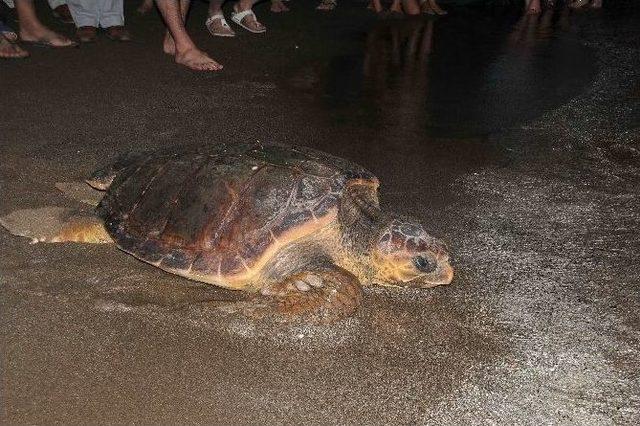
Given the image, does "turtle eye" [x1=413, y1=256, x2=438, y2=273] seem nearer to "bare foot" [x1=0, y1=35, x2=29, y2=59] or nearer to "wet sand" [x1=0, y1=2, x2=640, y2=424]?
"wet sand" [x1=0, y1=2, x2=640, y2=424]

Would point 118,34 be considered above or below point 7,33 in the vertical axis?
below

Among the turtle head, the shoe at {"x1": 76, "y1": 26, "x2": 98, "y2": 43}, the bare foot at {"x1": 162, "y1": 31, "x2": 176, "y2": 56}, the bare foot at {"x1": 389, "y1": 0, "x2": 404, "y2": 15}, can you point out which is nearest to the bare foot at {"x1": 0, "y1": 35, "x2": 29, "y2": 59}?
the shoe at {"x1": 76, "y1": 26, "x2": 98, "y2": 43}

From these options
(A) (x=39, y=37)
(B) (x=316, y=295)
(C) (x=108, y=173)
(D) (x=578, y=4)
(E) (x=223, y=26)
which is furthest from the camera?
(D) (x=578, y=4)

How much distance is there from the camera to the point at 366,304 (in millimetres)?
2186

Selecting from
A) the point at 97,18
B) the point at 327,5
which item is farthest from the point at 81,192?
the point at 327,5

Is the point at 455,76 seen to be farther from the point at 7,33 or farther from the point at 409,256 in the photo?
the point at 7,33

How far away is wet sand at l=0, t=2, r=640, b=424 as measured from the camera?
1741 millimetres

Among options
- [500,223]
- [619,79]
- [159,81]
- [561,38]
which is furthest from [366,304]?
[561,38]

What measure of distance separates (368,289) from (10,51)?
391 cm

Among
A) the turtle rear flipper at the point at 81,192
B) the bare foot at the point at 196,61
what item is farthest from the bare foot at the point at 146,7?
the turtle rear flipper at the point at 81,192

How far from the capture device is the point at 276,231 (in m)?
2.14

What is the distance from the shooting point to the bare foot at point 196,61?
479cm

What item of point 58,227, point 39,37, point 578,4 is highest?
point 39,37

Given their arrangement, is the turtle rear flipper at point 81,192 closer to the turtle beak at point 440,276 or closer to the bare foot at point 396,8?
the turtle beak at point 440,276
